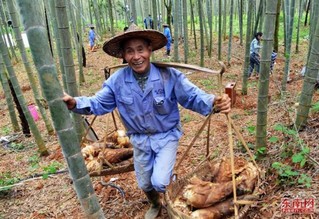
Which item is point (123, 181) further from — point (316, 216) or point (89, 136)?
point (316, 216)

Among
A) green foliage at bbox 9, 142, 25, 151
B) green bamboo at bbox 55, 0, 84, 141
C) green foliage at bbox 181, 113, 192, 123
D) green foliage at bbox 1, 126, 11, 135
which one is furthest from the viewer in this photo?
green foliage at bbox 1, 126, 11, 135

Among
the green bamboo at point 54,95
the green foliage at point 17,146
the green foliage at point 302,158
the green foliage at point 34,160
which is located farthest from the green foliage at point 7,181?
the green foliage at point 302,158

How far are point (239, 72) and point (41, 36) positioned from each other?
8820 mm

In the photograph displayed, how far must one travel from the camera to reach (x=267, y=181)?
2631 millimetres

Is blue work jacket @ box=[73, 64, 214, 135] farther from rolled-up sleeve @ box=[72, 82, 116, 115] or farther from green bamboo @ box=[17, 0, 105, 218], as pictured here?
green bamboo @ box=[17, 0, 105, 218]

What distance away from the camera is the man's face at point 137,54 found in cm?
226

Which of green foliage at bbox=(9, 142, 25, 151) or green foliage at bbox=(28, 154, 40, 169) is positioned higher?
green foliage at bbox=(28, 154, 40, 169)

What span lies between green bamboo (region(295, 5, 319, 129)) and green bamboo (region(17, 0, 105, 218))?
7.72 ft

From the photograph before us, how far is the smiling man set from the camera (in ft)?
7.43

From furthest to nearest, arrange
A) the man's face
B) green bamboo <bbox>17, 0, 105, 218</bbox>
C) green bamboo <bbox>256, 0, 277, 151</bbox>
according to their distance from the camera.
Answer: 1. green bamboo <bbox>256, 0, 277, 151</bbox>
2. the man's face
3. green bamboo <bbox>17, 0, 105, 218</bbox>

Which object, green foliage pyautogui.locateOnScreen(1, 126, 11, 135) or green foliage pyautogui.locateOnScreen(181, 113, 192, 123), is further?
green foliage pyautogui.locateOnScreen(1, 126, 11, 135)

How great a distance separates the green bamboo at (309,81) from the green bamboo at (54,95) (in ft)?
7.72

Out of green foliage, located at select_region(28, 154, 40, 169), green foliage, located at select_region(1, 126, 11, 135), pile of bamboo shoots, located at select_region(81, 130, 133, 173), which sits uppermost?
pile of bamboo shoots, located at select_region(81, 130, 133, 173)

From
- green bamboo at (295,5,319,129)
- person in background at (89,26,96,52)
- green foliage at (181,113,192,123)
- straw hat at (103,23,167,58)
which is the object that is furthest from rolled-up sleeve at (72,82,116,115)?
person in background at (89,26,96,52)
